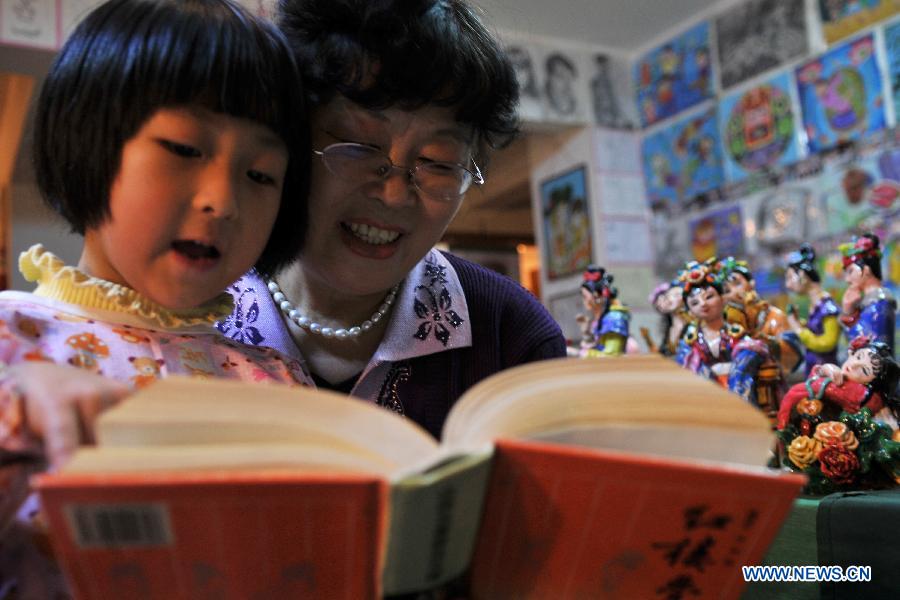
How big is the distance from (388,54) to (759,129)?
7.19ft

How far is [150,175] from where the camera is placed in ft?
1.89

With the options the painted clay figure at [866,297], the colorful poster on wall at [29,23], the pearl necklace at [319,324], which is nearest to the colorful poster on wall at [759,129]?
the painted clay figure at [866,297]

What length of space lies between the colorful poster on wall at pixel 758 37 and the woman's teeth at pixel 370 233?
2182 mm

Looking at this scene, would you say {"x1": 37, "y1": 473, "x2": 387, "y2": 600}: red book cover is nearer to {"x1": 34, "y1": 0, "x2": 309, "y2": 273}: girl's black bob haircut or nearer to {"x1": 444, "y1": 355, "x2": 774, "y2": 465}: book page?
{"x1": 444, "y1": 355, "x2": 774, "y2": 465}: book page

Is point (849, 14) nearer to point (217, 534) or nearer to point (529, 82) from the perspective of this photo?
point (529, 82)

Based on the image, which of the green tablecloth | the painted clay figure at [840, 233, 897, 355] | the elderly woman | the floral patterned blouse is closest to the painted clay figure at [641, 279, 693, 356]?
the painted clay figure at [840, 233, 897, 355]

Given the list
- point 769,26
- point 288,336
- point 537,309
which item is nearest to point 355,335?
point 288,336

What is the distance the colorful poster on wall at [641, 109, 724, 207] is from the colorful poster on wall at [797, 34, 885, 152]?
15.1 inches

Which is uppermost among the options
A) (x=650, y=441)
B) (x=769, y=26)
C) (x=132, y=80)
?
(x=769, y=26)

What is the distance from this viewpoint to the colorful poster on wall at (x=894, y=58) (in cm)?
225

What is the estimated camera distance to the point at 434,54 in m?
0.82

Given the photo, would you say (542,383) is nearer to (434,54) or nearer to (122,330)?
(122,330)

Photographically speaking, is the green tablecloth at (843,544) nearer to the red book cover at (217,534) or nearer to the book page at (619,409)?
the book page at (619,409)

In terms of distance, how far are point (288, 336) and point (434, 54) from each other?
356 millimetres
